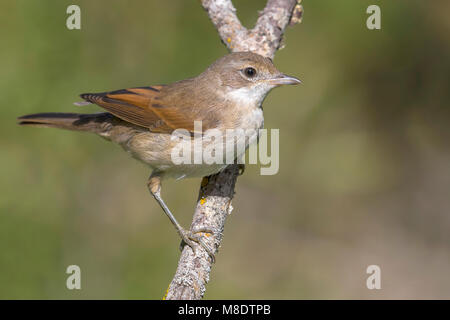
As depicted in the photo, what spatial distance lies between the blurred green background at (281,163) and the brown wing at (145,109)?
1392mm

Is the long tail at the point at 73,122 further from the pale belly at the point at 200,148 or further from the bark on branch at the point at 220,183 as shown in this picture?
the bark on branch at the point at 220,183

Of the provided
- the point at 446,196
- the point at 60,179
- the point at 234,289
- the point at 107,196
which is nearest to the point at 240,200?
the point at 234,289

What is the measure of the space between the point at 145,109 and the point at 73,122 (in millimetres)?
770

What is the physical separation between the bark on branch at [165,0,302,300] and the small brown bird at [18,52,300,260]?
0.19 m

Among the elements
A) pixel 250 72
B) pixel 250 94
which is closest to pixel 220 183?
pixel 250 94

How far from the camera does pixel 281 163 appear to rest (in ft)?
20.2

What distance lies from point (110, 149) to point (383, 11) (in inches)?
142

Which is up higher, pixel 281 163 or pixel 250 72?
pixel 281 163

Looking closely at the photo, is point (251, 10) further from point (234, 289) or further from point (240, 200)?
point (234, 289)

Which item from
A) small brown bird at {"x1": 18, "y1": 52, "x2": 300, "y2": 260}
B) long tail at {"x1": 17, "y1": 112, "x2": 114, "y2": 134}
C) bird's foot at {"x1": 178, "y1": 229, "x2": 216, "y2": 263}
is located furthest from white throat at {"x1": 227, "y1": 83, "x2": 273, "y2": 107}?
long tail at {"x1": 17, "y1": 112, "x2": 114, "y2": 134}

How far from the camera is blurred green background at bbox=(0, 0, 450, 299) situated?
5312mm

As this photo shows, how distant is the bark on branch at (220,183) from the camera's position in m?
3.42

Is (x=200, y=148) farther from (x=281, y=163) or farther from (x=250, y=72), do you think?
(x=281, y=163)

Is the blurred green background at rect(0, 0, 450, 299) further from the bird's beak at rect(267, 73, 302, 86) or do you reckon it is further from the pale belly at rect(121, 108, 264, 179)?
the bird's beak at rect(267, 73, 302, 86)
